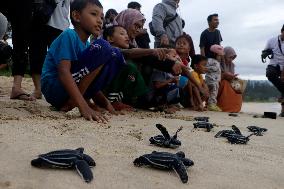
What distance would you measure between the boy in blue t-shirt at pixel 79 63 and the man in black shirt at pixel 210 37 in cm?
300

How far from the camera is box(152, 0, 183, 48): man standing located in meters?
4.52

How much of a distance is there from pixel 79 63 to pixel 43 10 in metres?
1.10

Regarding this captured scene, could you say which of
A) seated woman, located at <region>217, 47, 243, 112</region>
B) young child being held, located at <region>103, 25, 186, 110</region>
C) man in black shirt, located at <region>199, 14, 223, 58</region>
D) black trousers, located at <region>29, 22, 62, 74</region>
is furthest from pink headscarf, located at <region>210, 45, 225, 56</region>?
black trousers, located at <region>29, 22, 62, 74</region>

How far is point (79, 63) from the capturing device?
273 cm

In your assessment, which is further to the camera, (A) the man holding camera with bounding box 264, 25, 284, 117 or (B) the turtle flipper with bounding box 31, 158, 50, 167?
(A) the man holding camera with bounding box 264, 25, 284, 117

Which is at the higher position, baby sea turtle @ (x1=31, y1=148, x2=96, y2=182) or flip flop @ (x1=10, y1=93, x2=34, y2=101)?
baby sea turtle @ (x1=31, y1=148, x2=96, y2=182)

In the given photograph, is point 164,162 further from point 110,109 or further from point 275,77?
point 275,77

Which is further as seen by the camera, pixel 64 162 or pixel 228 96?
pixel 228 96

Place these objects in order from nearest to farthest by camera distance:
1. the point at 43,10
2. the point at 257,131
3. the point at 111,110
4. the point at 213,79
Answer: the point at 257,131 < the point at 111,110 < the point at 43,10 < the point at 213,79

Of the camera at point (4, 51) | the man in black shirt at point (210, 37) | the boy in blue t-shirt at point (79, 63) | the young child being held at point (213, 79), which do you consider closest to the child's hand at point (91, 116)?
the boy in blue t-shirt at point (79, 63)

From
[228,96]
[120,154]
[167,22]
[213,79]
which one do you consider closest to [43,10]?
[167,22]

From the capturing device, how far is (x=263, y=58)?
5.94 metres

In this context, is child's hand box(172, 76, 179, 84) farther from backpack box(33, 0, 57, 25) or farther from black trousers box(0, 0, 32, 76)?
black trousers box(0, 0, 32, 76)

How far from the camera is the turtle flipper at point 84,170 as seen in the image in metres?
1.27
